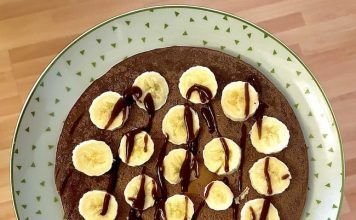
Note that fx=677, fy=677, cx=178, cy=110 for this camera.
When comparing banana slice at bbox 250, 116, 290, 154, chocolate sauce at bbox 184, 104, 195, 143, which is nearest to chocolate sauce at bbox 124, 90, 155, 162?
chocolate sauce at bbox 184, 104, 195, 143

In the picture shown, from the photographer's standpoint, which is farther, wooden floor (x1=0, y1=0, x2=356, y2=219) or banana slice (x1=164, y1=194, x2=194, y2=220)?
wooden floor (x1=0, y1=0, x2=356, y2=219)

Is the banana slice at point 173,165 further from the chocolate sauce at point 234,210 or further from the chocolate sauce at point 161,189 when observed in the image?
the chocolate sauce at point 234,210

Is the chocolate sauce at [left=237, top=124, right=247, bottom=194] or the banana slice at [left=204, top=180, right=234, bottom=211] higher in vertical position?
the chocolate sauce at [left=237, top=124, right=247, bottom=194]

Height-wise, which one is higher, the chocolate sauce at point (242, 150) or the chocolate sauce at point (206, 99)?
the chocolate sauce at point (206, 99)

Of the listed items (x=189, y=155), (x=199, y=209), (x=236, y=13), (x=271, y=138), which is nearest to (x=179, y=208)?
(x=199, y=209)

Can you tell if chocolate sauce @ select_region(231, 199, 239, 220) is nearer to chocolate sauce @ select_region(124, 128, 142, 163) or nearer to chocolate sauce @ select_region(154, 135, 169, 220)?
chocolate sauce @ select_region(154, 135, 169, 220)

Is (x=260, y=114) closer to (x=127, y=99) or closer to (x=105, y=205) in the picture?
(x=127, y=99)

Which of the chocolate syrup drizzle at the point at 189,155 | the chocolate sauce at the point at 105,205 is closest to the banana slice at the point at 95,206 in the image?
the chocolate sauce at the point at 105,205
